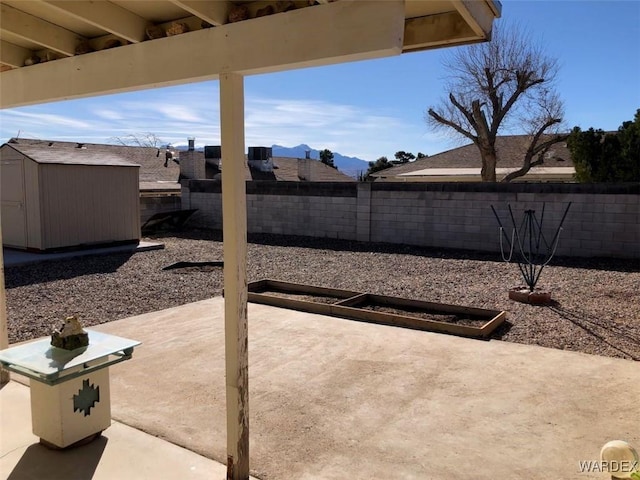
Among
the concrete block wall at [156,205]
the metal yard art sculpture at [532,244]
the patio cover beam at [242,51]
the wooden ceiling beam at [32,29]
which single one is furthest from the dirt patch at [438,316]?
the concrete block wall at [156,205]

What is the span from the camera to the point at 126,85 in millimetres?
2650

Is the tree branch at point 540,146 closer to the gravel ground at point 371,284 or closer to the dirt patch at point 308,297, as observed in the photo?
the gravel ground at point 371,284

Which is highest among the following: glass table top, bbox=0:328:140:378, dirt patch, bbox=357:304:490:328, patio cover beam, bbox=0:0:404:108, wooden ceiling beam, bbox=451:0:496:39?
wooden ceiling beam, bbox=451:0:496:39

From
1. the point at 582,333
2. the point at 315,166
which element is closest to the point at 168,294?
the point at 582,333

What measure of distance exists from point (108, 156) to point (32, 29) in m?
9.49

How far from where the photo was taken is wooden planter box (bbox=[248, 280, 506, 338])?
207 inches

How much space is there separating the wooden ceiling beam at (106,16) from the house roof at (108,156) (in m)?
8.64

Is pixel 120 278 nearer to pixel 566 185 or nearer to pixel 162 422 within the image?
pixel 162 422

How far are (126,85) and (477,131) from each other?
55.7ft

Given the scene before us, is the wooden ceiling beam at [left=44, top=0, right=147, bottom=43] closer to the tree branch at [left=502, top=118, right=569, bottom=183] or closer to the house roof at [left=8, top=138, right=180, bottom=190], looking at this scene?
the house roof at [left=8, top=138, right=180, bottom=190]

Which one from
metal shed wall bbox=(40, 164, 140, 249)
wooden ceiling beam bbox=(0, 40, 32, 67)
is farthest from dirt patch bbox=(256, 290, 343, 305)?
metal shed wall bbox=(40, 164, 140, 249)

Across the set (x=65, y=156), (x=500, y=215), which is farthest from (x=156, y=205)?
(x=500, y=215)

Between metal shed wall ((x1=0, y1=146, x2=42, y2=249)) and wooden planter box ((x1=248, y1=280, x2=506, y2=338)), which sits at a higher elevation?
metal shed wall ((x1=0, y1=146, x2=42, y2=249))

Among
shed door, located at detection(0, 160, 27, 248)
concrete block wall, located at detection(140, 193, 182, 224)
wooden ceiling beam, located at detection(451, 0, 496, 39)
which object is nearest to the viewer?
wooden ceiling beam, located at detection(451, 0, 496, 39)
